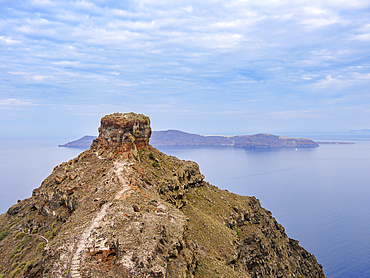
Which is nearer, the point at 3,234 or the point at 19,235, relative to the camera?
the point at 19,235

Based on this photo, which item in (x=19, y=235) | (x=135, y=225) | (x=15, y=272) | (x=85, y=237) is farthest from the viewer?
(x=19, y=235)

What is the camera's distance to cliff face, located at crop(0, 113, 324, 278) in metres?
15.5

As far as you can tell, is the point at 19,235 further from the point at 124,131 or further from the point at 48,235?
the point at 124,131

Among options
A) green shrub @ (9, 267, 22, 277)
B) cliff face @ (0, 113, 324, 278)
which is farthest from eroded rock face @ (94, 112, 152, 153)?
green shrub @ (9, 267, 22, 277)

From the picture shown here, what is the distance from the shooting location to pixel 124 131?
119 feet

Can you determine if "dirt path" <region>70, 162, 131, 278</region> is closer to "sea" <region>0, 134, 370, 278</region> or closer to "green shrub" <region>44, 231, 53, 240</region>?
"green shrub" <region>44, 231, 53, 240</region>

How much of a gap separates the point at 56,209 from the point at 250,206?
109 feet

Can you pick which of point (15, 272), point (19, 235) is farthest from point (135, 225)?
point (19, 235)

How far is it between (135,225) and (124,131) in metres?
21.0

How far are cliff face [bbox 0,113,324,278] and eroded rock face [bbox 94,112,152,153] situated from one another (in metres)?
0.15

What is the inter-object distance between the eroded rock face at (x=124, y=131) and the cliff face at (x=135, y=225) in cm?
15

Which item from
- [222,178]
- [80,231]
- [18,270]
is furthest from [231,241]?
[222,178]

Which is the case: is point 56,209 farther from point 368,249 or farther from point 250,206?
point 368,249

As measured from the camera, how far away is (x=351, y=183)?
14875 cm
